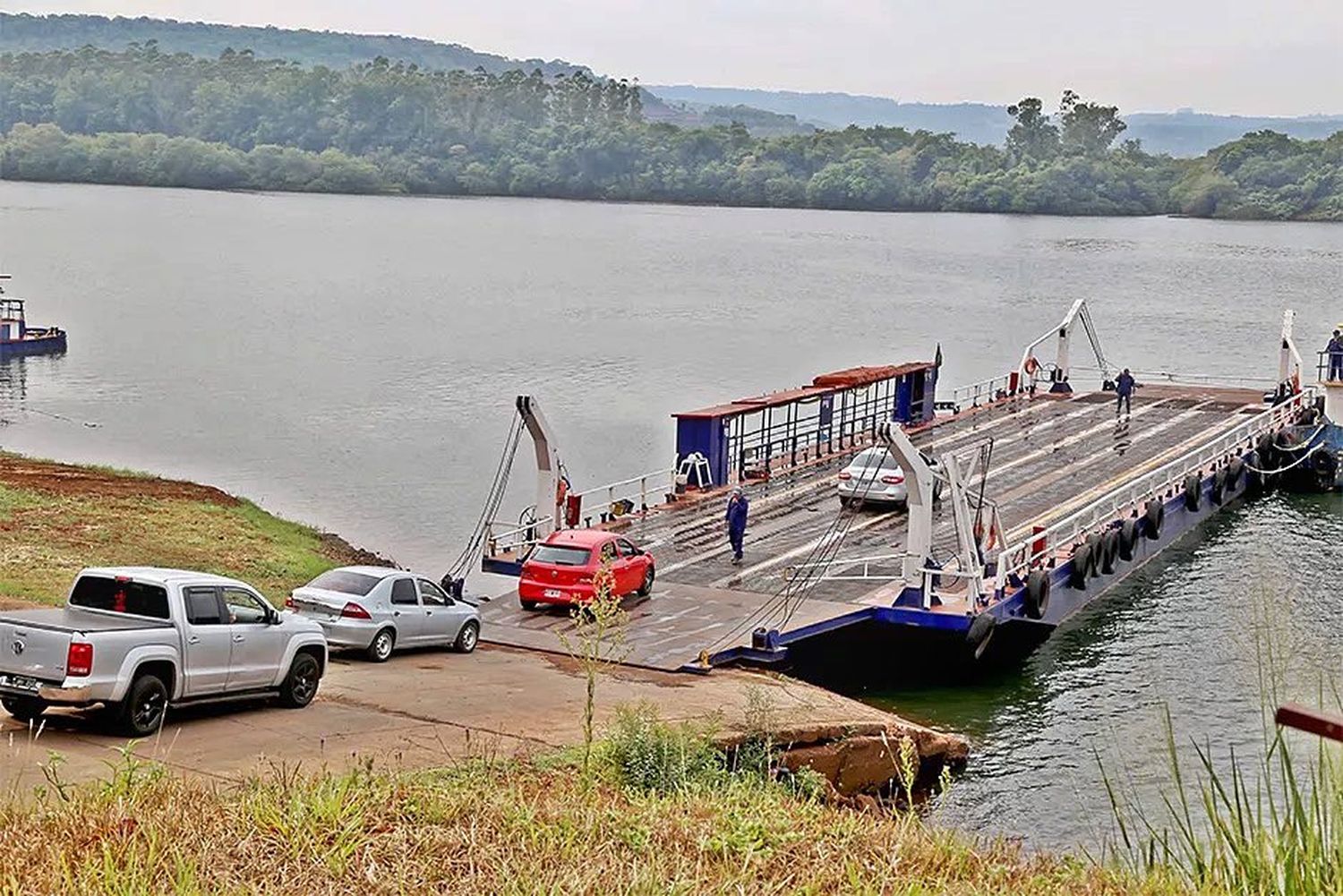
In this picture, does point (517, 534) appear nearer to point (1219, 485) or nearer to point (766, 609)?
point (766, 609)

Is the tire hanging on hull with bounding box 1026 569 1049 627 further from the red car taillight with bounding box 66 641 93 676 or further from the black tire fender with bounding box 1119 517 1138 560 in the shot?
the red car taillight with bounding box 66 641 93 676

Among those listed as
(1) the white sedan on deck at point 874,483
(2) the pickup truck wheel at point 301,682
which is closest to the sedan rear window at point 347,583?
(2) the pickup truck wheel at point 301,682

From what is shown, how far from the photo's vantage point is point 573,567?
26.7 meters

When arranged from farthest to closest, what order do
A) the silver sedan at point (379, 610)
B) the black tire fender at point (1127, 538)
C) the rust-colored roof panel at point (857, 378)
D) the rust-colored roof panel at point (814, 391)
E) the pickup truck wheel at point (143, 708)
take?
the rust-colored roof panel at point (857, 378) < the rust-colored roof panel at point (814, 391) < the black tire fender at point (1127, 538) < the silver sedan at point (379, 610) < the pickup truck wheel at point (143, 708)

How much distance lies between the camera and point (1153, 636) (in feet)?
103

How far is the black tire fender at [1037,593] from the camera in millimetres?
29391

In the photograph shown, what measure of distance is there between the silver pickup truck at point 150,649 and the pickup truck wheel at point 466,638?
5451 mm

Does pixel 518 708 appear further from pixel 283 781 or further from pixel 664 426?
pixel 664 426

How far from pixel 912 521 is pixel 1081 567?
5.49 m

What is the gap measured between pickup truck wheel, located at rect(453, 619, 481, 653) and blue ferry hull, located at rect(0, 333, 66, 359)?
184ft

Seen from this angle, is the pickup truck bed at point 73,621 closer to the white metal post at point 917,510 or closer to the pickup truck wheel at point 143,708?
the pickup truck wheel at point 143,708

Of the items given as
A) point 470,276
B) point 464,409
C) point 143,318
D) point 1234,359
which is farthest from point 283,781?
point 470,276

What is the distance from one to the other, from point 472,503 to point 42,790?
35.7 m

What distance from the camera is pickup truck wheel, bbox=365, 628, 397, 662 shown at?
74.6 ft
